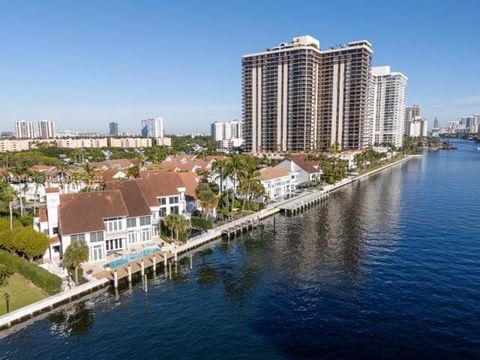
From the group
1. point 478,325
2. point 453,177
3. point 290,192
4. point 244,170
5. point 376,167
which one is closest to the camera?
point 478,325

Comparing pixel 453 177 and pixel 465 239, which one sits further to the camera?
pixel 453 177

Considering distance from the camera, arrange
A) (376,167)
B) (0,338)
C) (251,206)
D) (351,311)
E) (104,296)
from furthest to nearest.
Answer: (376,167) < (251,206) < (104,296) < (351,311) < (0,338)

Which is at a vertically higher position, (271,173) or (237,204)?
(271,173)

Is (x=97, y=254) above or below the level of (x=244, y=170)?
below

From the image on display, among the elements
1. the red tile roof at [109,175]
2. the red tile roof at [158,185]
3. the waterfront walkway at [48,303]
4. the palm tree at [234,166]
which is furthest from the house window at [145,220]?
the red tile roof at [109,175]

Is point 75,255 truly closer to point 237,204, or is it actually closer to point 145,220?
point 145,220

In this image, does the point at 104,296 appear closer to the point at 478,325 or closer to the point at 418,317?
the point at 418,317

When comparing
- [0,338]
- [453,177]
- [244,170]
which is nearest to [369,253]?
[244,170]

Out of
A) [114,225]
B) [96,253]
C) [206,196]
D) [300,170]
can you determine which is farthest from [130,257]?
[300,170]

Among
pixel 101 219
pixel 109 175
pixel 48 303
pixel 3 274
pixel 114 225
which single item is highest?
pixel 109 175
